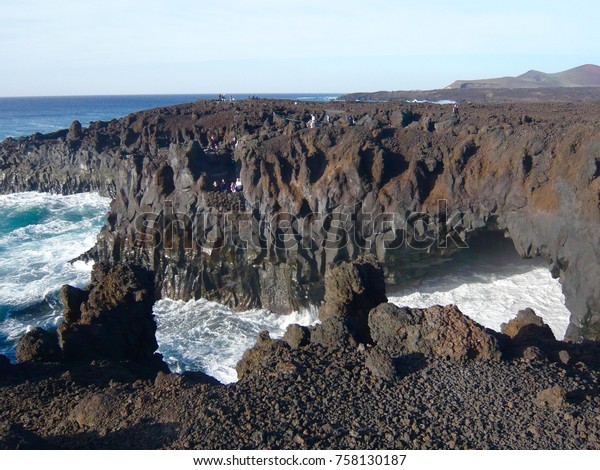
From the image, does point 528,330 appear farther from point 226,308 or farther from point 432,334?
point 226,308

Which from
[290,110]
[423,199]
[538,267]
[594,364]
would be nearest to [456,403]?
[594,364]

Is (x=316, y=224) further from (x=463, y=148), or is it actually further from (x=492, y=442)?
(x=492, y=442)

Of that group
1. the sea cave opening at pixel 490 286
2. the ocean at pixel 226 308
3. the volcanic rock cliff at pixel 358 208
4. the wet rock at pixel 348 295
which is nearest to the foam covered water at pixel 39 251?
the ocean at pixel 226 308

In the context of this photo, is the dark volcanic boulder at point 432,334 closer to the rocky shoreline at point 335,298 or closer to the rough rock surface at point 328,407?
the rocky shoreline at point 335,298

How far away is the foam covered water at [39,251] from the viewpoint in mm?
22375

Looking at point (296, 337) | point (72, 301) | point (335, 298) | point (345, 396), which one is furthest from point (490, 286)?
point (72, 301)

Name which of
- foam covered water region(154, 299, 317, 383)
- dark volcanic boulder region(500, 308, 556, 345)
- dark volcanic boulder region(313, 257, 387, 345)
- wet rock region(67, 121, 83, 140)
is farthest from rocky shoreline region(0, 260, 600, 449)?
wet rock region(67, 121, 83, 140)

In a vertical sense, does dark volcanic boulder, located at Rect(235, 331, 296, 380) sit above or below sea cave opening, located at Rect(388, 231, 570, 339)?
above

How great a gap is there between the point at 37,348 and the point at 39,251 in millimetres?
21038

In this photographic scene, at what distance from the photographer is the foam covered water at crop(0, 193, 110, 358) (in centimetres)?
2238

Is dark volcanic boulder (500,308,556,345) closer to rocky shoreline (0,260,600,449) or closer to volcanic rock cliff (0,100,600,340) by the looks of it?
rocky shoreline (0,260,600,449)

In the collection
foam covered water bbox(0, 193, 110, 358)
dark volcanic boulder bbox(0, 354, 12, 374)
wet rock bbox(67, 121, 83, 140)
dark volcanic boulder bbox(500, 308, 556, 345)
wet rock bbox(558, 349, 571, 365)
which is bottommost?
foam covered water bbox(0, 193, 110, 358)

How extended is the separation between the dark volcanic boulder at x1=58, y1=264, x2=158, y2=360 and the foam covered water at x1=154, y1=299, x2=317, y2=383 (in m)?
3.68

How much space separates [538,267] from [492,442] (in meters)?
17.3
